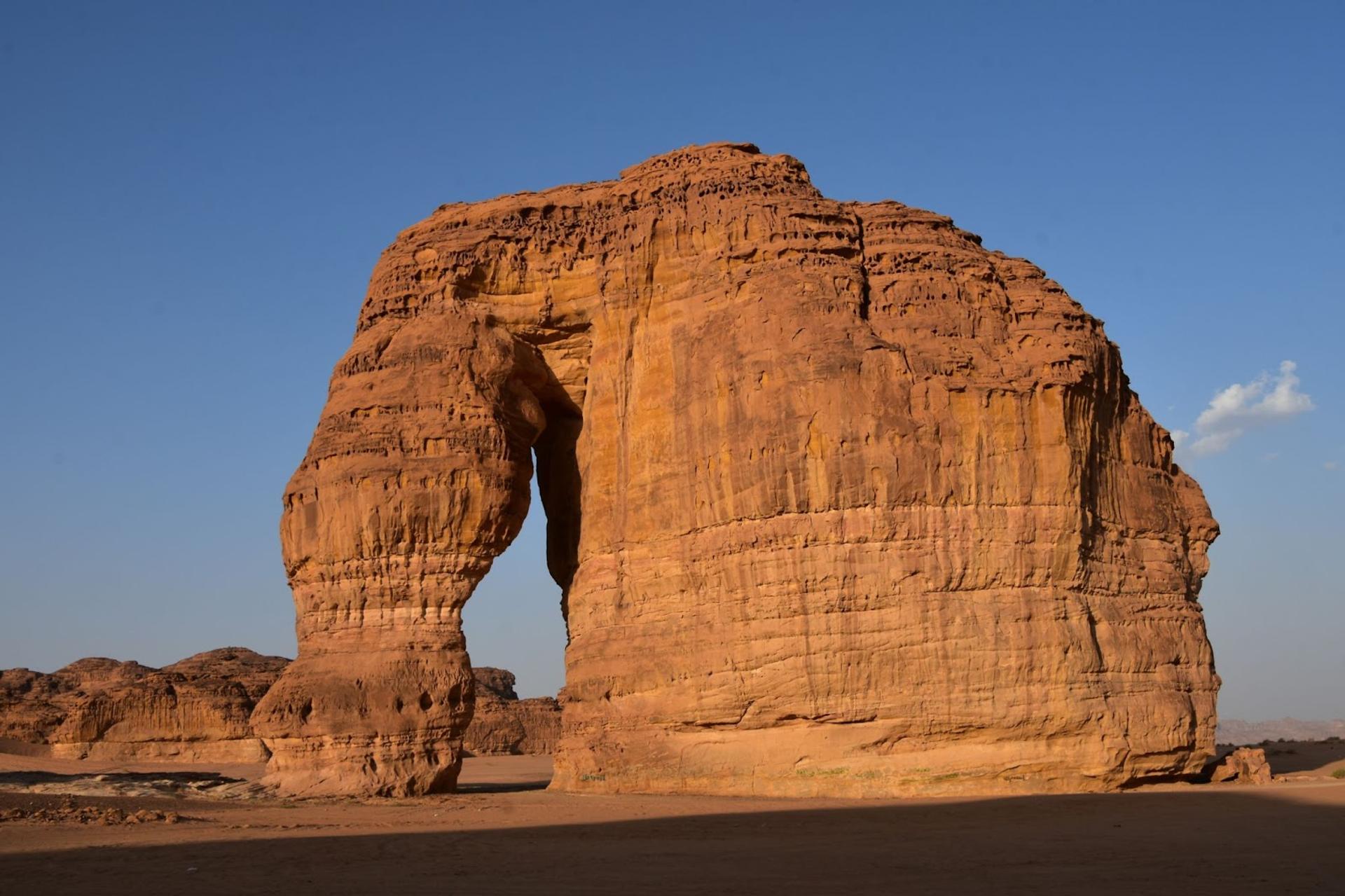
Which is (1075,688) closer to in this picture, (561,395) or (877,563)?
(877,563)

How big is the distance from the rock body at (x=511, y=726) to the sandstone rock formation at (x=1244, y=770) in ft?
107

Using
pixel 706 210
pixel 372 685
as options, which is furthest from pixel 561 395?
pixel 372 685

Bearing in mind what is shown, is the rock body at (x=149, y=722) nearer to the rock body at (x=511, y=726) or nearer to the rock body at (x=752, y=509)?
the rock body at (x=511, y=726)

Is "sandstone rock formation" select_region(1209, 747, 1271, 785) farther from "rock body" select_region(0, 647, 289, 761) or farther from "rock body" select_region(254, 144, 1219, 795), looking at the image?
"rock body" select_region(0, 647, 289, 761)

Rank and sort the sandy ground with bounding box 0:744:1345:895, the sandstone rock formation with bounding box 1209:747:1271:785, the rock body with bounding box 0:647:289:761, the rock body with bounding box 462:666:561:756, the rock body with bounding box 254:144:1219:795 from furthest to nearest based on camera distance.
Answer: the rock body with bounding box 462:666:561:756
the rock body with bounding box 0:647:289:761
the sandstone rock formation with bounding box 1209:747:1271:785
the rock body with bounding box 254:144:1219:795
the sandy ground with bounding box 0:744:1345:895

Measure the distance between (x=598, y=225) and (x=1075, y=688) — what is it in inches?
563

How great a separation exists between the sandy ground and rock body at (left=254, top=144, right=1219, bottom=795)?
1509 millimetres

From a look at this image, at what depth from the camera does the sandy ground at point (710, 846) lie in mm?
12352

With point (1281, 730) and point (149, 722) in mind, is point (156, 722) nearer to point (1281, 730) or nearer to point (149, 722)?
point (149, 722)

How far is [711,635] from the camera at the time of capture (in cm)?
2273

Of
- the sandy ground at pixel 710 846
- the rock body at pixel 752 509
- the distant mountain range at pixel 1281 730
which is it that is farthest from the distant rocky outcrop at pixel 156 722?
the distant mountain range at pixel 1281 730

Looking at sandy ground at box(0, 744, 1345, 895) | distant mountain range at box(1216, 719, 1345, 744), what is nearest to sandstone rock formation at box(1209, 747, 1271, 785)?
sandy ground at box(0, 744, 1345, 895)

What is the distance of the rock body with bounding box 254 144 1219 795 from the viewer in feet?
68.1

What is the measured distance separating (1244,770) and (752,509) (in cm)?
1048
